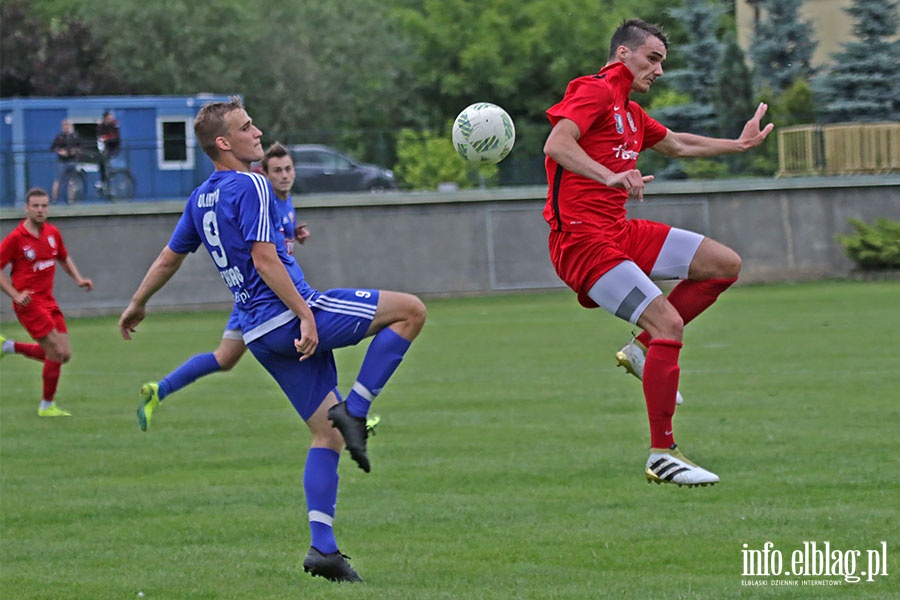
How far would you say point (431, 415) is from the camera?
1435 cm

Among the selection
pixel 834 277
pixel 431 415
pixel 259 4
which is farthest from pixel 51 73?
pixel 431 415

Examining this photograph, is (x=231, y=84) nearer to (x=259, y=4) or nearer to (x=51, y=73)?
(x=259, y=4)

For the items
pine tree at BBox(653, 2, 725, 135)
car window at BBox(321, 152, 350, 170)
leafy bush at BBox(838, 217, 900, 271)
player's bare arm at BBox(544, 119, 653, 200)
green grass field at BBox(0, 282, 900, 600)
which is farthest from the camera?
pine tree at BBox(653, 2, 725, 135)

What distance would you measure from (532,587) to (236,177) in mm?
2451

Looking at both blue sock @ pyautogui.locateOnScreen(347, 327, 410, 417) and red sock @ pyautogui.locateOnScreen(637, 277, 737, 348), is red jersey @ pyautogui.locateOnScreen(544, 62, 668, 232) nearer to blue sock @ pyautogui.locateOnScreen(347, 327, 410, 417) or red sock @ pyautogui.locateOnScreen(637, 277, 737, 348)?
red sock @ pyautogui.locateOnScreen(637, 277, 737, 348)

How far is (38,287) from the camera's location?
1584cm

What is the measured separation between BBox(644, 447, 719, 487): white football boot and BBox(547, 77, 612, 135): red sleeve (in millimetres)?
1718

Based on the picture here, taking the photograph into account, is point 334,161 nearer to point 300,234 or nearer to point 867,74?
point 867,74

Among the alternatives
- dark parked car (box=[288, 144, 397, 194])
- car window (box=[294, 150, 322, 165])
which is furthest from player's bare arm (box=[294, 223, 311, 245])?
car window (box=[294, 150, 322, 165])

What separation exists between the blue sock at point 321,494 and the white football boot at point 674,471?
160 centimetres

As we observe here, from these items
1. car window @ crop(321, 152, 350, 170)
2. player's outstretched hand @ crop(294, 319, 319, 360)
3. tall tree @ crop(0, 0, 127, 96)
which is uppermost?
tall tree @ crop(0, 0, 127, 96)

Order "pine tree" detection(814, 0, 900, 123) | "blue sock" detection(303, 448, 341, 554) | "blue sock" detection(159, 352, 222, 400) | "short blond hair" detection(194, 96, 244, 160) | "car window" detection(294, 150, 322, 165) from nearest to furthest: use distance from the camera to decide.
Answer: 1. "short blond hair" detection(194, 96, 244, 160)
2. "blue sock" detection(303, 448, 341, 554)
3. "blue sock" detection(159, 352, 222, 400)
4. "car window" detection(294, 150, 322, 165)
5. "pine tree" detection(814, 0, 900, 123)

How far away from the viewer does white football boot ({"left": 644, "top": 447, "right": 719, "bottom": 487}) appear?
7488mm

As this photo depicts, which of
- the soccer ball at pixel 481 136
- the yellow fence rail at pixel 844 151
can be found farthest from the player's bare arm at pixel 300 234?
the yellow fence rail at pixel 844 151
